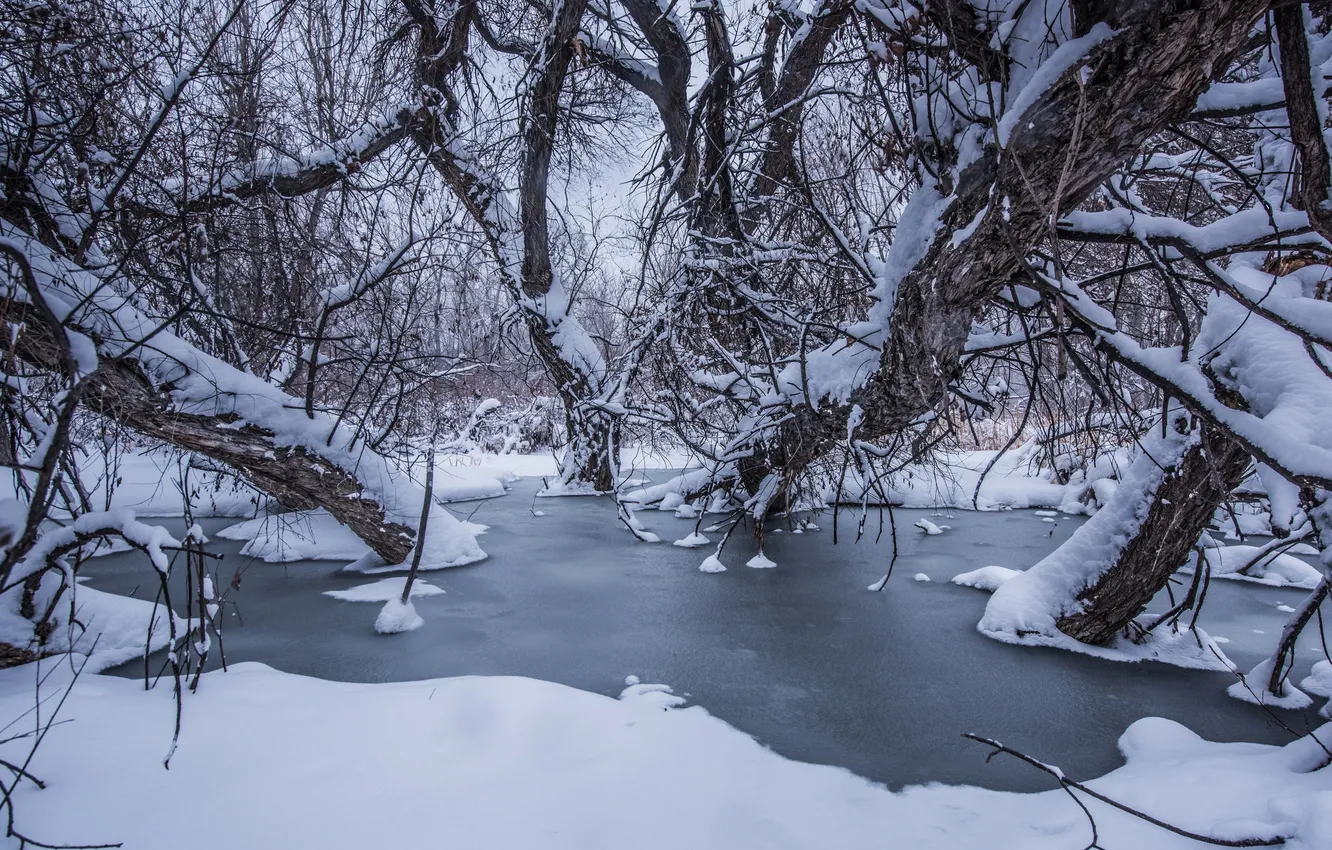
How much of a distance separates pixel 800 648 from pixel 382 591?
344 cm

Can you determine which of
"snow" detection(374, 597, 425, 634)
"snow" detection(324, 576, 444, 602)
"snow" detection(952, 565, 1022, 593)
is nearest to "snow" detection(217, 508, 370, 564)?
"snow" detection(324, 576, 444, 602)

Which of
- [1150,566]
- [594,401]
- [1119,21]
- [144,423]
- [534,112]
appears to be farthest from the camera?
[534,112]

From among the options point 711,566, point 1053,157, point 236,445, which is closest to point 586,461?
point 711,566

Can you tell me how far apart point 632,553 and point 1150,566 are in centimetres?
462

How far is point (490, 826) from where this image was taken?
7.35 ft

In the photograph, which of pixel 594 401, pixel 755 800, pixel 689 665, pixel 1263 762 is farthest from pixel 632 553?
pixel 1263 762

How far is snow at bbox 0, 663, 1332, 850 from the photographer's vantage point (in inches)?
82.7

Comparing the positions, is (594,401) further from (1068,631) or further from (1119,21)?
(1119,21)

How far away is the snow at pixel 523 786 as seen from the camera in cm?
210

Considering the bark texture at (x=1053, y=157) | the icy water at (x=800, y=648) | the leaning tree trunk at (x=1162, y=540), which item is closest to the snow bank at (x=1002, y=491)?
the icy water at (x=800, y=648)

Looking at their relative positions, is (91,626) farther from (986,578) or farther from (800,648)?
(986,578)

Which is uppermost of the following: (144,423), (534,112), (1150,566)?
(534,112)

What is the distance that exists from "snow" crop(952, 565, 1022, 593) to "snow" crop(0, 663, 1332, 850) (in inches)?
98.1

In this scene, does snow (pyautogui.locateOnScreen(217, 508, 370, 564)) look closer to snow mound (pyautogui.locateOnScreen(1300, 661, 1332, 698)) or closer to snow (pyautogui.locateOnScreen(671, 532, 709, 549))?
snow (pyautogui.locateOnScreen(671, 532, 709, 549))
